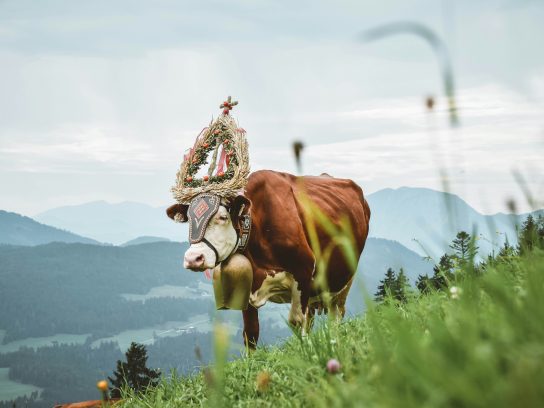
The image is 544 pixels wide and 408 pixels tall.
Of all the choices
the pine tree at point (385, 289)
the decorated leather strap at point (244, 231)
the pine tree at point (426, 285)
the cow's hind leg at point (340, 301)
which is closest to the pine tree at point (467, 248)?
the pine tree at point (426, 285)

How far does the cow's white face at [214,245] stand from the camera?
6.95m

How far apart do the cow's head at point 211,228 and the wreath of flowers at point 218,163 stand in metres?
0.16

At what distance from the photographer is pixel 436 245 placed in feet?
9.66

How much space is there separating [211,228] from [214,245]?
0.21 metres

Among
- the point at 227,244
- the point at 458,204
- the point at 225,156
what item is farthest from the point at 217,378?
the point at 225,156

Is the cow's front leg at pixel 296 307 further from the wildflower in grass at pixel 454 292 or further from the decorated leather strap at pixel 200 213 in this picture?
the wildflower in grass at pixel 454 292

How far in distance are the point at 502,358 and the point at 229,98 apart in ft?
21.7

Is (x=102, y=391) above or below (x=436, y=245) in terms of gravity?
below

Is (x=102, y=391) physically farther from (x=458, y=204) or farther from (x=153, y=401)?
(x=153, y=401)

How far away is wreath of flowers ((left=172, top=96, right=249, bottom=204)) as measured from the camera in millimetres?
7562

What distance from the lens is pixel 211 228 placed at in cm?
721

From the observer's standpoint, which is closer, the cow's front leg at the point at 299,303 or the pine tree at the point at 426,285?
the pine tree at the point at 426,285

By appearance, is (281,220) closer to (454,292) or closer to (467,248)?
(454,292)

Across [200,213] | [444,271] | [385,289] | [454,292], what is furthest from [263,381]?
[200,213]
